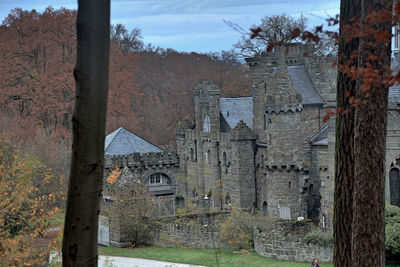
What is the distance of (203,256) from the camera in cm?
2497

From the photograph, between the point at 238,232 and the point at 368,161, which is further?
the point at 238,232

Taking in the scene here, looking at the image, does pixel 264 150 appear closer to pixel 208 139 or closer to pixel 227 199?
pixel 227 199

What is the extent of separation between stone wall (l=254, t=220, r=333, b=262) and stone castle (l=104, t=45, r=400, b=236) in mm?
1246

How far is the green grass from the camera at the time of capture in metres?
23.1

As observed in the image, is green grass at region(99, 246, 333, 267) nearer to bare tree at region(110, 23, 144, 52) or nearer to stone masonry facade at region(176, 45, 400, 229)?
stone masonry facade at region(176, 45, 400, 229)

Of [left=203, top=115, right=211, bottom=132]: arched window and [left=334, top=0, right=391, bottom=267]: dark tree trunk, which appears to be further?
[left=203, top=115, right=211, bottom=132]: arched window

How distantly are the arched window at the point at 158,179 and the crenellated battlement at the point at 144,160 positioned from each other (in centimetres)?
76

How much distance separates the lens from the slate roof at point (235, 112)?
3525 cm

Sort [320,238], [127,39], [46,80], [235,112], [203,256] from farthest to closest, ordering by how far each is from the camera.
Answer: [127,39] < [46,80] < [235,112] < [203,256] < [320,238]

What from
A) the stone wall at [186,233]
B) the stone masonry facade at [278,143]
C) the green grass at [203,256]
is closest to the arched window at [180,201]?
the stone masonry facade at [278,143]

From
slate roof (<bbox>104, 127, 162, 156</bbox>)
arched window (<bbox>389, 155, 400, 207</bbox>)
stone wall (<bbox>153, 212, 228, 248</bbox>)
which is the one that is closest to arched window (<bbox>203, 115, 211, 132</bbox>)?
slate roof (<bbox>104, 127, 162, 156</bbox>)

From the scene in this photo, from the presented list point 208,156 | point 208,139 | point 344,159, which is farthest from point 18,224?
point 208,156

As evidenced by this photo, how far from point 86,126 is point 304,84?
25.4 meters

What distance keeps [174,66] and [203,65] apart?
3065mm
